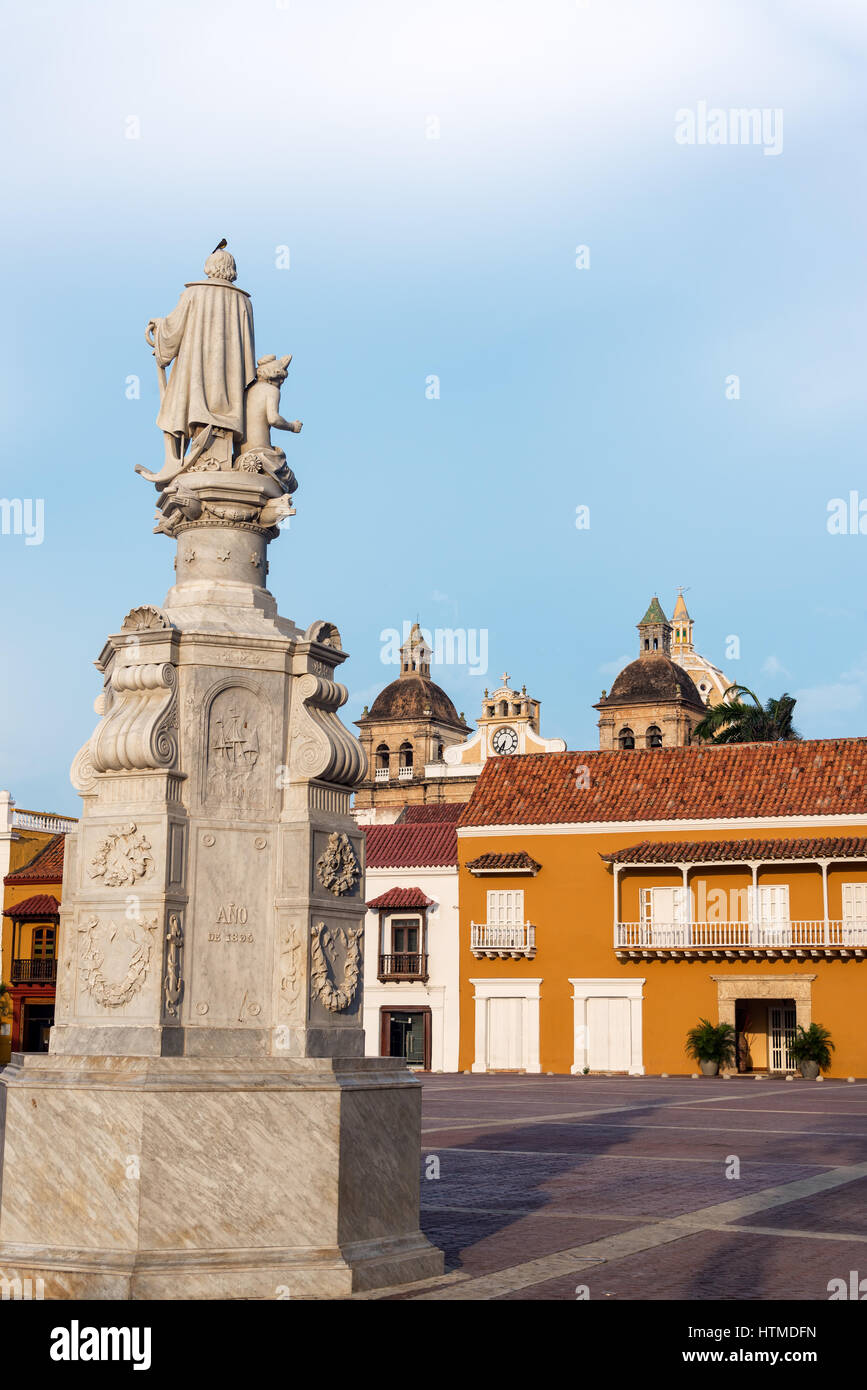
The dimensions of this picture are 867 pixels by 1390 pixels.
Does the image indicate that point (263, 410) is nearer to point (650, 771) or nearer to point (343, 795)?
point (343, 795)

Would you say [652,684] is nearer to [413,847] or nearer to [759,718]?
[759,718]

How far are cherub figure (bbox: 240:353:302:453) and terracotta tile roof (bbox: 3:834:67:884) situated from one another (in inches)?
1648

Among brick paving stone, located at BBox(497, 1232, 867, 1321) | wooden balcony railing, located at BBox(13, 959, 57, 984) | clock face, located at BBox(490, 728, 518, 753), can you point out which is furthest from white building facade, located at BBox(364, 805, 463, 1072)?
clock face, located at BBox(490, 728, 518, 753)

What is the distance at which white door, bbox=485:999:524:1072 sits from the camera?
4162 centimetres

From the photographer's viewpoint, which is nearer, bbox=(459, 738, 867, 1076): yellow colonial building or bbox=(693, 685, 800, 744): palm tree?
bbox=(459, 738, 867, 1076): yellow colonial building

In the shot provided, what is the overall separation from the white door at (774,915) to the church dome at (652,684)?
1889 inches

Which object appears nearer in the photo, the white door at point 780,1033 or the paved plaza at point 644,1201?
the paved plaza at point 644,1201

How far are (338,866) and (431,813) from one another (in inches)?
1936

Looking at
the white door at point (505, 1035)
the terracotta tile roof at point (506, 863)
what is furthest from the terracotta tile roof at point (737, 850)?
the white door at point (505, 1035)

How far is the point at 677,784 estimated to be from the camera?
4172cm

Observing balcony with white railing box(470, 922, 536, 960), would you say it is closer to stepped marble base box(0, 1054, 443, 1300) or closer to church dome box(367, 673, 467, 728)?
stepped marble base box(0, 1054, 443, 1300)

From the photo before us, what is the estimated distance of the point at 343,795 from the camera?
361 inches

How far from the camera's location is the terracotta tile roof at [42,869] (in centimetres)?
5028

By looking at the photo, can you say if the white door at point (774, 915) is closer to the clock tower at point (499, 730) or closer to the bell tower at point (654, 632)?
the clock tower at point (499, 730)
